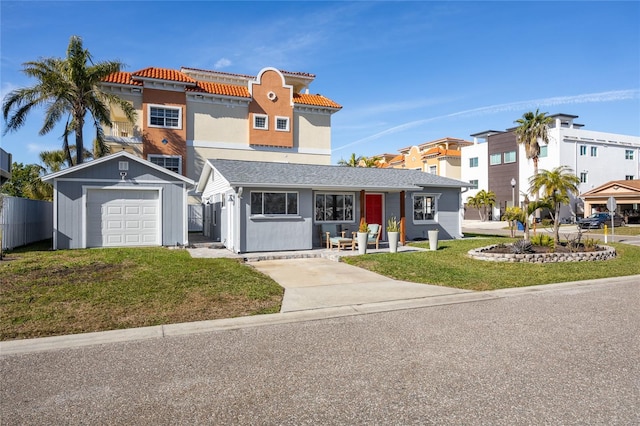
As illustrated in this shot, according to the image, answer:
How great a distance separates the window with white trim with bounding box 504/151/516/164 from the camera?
4953 cm

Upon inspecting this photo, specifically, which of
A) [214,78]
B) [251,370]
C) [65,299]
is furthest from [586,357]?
[214,78]

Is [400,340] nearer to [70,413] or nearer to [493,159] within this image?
[70,413]

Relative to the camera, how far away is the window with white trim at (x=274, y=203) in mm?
15867

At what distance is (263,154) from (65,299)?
25.7 metres

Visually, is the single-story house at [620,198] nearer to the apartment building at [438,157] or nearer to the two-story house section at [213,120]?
the apartment building at [438,157]

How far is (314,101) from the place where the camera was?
34969 mm

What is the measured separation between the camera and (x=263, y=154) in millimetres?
32750

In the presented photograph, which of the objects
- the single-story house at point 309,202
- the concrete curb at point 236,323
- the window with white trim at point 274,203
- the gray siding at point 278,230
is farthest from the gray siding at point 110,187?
the concrete curb at point 236,323

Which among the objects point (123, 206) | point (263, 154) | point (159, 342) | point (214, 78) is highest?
point (214, 78)

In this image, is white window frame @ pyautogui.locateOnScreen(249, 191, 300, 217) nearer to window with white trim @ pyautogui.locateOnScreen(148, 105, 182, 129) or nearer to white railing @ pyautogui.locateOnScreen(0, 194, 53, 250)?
white railing @ pyautogui.locateOnScreen(0, 194, 53, 250)

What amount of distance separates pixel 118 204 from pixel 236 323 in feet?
41.6

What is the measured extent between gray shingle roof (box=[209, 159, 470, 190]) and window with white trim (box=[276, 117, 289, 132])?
13.3 metres

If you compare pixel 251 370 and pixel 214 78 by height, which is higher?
Answer: pixel 214 78

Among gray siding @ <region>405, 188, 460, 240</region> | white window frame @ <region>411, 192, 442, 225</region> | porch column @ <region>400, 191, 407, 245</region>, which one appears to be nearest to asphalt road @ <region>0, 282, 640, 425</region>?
porch column @ <region>400, 191, 407, 245</region>
